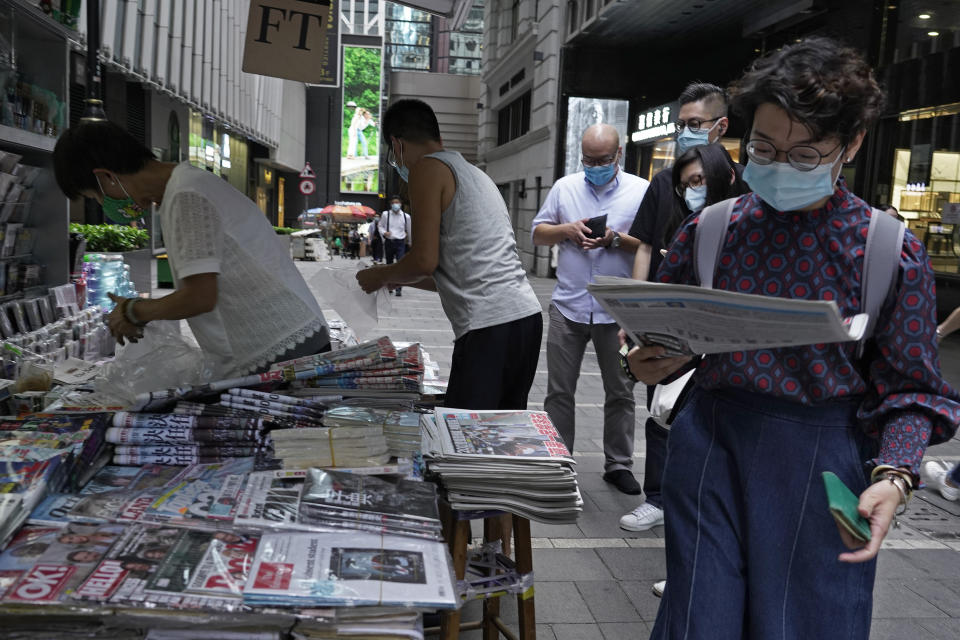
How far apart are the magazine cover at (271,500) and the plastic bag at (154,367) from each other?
2.27 feet

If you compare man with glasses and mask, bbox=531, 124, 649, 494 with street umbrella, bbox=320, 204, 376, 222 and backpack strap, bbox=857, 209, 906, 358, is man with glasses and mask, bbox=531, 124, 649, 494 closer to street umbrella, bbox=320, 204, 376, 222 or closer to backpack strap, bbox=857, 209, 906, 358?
backpack strap, bbox=857, 209, 906, 358

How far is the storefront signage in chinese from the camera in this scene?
14953 millimetres

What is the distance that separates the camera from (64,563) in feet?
4.81

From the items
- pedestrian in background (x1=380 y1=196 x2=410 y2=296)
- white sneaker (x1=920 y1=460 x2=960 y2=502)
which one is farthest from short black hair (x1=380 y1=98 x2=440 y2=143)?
pedestrian in background (x1=380 y1=196 x2=410 y2=296)

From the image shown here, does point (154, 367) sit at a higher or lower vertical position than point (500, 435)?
higher

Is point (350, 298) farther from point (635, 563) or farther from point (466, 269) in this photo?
point (635, 563)

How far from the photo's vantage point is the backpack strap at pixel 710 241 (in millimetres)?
1771

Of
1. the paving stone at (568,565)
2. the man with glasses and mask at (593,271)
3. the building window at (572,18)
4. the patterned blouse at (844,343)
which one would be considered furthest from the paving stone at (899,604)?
the building window at (572,18)

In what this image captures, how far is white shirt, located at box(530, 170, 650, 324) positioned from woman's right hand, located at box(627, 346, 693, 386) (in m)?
2.52

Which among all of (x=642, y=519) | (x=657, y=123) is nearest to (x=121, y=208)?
(x=642, y=519)

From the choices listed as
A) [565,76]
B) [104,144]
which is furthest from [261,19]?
[565,76]

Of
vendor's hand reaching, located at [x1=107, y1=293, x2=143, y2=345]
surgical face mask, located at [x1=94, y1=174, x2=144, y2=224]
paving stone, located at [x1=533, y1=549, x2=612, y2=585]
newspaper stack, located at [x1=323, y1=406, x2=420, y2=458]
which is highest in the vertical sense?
surgical face mask, located at [x1=94, y1=174, x2=144, y2=224]

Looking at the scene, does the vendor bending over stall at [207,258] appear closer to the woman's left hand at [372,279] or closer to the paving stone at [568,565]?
the woman's left hand at [372,279]

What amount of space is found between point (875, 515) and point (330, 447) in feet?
4.07
